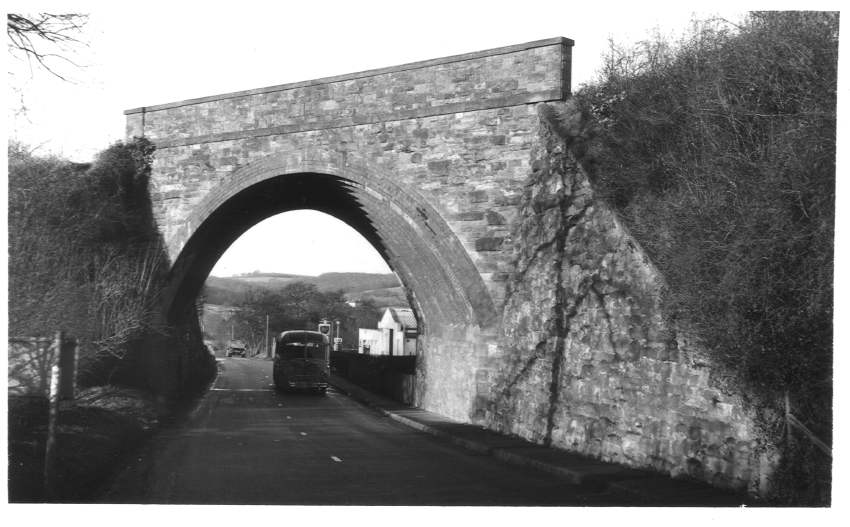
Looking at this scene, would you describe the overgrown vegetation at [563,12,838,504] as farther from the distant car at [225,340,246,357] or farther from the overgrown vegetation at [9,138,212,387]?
the distant car at [225,340,246,357]

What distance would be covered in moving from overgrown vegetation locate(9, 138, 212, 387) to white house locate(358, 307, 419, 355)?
108ft

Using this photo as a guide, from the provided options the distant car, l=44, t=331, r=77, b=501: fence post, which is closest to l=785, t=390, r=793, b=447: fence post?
l=44, t=331, r=77, b=501: fence post

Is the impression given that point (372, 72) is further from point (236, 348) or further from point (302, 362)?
point (236, 348)

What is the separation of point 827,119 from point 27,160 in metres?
9.92

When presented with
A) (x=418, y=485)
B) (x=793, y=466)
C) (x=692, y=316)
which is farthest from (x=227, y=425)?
(x=793, y=466)

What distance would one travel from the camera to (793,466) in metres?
8.74

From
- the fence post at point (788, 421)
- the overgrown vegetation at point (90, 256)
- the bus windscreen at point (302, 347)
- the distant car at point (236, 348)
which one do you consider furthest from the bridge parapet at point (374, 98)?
the distant car at point (236, 348)

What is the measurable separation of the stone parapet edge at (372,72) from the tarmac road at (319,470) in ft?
23.2

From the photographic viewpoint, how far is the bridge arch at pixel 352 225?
17.2 meters

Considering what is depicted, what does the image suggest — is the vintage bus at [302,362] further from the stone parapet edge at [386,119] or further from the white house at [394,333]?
the white house at [394,333]

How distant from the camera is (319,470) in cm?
1145

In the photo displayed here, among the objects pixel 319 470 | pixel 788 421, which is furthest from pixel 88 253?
pixel 788 421

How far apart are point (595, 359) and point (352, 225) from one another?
37.0ft

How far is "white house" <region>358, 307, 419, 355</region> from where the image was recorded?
57250 millimetres
